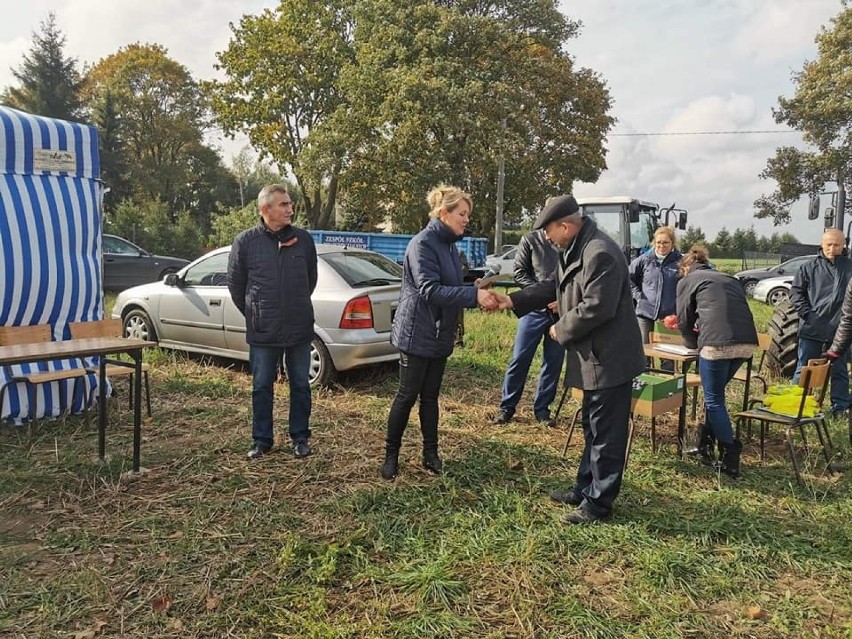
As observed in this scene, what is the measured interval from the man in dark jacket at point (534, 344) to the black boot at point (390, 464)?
1553 mm

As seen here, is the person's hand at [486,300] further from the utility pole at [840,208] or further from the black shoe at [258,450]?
the utility pole at [840,208]

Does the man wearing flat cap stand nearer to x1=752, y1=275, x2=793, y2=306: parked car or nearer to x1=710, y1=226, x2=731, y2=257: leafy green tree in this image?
x1=752, y1=275, x2=793, y2=306: parked car

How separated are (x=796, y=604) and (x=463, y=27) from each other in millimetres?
23455

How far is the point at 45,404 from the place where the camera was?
5.56 metres

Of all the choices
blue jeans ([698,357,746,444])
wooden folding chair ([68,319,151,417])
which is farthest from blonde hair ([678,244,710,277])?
wooden folding chair ([68,319,151,417])

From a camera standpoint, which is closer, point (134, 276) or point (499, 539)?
point (499, 539)

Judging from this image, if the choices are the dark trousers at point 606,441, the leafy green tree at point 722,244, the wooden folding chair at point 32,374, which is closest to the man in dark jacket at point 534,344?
the dark trousers at point 606,441

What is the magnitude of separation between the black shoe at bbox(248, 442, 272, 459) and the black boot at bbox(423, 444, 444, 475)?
1.19m

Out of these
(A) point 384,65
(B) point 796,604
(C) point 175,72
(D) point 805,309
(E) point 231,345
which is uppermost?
(C) point 175,72

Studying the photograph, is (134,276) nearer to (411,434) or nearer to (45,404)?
(45,404)

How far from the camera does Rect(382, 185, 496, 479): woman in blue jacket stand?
3.99m

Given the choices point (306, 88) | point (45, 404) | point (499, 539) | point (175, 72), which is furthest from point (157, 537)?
point (175, 72)

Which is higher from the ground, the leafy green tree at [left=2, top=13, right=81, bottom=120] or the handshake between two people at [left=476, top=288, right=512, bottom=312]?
the leafy green tree at [left=2, top=13, right=81, bottom=120]

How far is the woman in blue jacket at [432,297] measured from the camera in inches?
157
